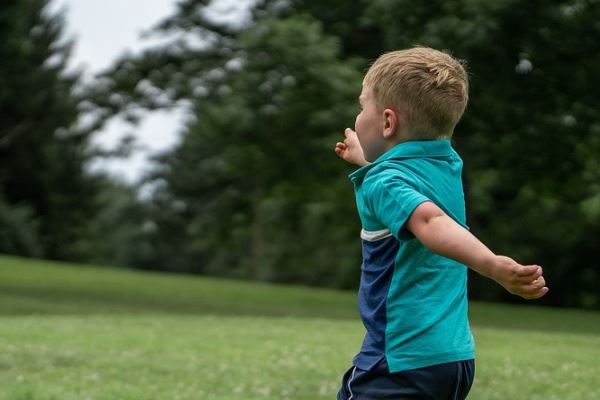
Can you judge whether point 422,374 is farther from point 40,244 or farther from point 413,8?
point 40,244

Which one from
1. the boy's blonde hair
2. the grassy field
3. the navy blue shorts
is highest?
the boy's blonde hair

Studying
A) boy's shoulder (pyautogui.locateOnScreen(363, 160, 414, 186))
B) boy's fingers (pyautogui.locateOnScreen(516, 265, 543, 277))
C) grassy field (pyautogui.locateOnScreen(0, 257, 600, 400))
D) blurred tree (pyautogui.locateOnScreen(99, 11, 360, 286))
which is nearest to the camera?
boy's fingers (pyautogui.locateOnScreen(516, 265, 543, 277))

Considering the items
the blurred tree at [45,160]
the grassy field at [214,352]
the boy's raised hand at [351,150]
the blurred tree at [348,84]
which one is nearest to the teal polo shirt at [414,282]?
the boy's raised hand at [351,150]

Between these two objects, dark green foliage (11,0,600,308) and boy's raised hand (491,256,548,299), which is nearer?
boy's raised hand (491,256,548,299)

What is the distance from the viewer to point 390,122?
3.10 m

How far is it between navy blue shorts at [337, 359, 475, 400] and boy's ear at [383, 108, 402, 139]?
2.25ft

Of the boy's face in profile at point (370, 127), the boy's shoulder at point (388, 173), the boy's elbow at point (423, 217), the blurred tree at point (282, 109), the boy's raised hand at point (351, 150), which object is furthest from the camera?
the blurred tree at point (282, 109)

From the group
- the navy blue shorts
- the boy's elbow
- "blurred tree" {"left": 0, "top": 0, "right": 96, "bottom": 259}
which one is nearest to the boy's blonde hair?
the boy's elbow

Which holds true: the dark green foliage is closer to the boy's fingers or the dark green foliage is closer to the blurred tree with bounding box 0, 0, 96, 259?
the blurred tree with bounding box 0, 0, 96, 259

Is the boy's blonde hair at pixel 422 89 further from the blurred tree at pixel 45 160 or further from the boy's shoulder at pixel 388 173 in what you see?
the blurred tree at pixel 45 160

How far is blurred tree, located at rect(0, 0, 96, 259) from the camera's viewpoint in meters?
41.5

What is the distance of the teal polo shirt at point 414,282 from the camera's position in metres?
3.05

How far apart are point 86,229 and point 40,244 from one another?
241cm

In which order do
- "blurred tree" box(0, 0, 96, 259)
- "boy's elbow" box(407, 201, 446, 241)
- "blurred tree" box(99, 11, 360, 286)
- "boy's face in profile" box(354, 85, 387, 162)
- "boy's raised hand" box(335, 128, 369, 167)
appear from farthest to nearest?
"blurred tree" box(0, 0, 96, 259) → "blurred tree" box(99, 11, 360, 286) → "boy's raised hand" box(335, 128, 369, 167) → "boy's face in profile" box(354, 85, 387, 162) → "boy's elbow" box(407, 201, 446, 241)
